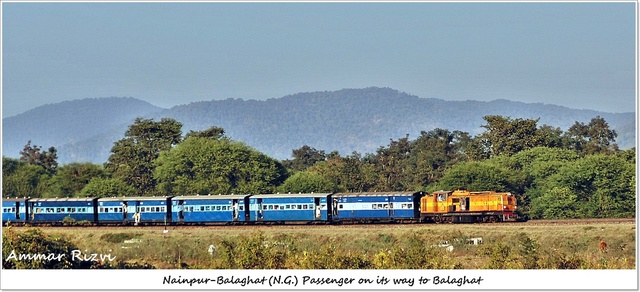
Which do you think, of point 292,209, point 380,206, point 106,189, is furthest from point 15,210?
point 380,206

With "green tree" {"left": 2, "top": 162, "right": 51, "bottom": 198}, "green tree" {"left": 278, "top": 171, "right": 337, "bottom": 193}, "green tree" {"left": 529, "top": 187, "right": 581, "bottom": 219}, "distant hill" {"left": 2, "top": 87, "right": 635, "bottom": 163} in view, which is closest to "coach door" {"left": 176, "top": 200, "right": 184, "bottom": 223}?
"green tree" {"left": 278, "top": 171, "right": 337, "bottom": 193}

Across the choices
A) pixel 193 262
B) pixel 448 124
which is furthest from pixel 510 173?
pixel 448 124

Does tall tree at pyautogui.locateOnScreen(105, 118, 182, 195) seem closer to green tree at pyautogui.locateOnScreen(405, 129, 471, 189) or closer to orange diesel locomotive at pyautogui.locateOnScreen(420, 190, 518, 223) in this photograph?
green tree at pyautogui.locateOnScreen(405, 129, 471, 189)

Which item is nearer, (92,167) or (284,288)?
(284,288)

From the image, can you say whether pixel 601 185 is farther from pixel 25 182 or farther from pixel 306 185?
pixel 25 182

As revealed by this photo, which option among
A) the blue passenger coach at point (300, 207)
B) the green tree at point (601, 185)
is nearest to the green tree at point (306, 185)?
the blue passenger coach at point (300, 207)

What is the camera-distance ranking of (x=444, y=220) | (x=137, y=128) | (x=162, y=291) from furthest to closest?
(x=137, y=128), (x=444, y=220), (x=162, y=291)

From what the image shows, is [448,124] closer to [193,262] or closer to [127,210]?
[127,210]
